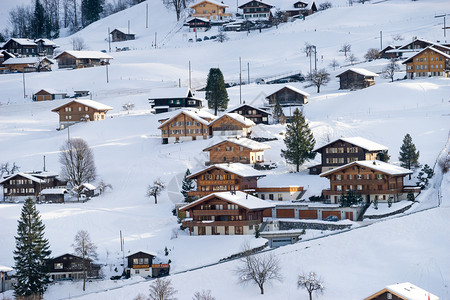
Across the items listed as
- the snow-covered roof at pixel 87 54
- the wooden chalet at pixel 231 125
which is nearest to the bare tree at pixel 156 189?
the wooden chalet at pixel 231 125

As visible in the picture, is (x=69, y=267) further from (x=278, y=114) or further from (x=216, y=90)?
(x=216, y=90)

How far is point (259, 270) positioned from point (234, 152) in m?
24.1

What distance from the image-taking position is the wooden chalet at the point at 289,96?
96250 millimetres

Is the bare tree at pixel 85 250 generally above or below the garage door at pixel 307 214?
below

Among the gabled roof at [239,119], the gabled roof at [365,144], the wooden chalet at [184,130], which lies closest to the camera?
the gabled roof at [365,144]

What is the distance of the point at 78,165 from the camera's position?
76.6 m

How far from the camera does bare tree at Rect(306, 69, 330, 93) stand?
10486cm

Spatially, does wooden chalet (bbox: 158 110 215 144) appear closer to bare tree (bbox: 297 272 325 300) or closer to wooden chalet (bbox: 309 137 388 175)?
wooden chalet (bbox: 309 137 388 175)

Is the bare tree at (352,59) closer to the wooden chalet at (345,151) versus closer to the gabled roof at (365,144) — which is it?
the gabled roof at (365,144)

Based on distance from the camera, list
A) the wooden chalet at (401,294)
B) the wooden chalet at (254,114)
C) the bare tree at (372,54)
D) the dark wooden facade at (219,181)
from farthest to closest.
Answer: the bare tree at (372,54)
the wooden chalet at (254,114)
the dark wooden facade at (219,181)
the wooden chalet at (401,294)

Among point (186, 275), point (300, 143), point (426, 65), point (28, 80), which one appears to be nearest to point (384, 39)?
point (426, 65)

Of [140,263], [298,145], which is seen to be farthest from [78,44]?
[140,263]

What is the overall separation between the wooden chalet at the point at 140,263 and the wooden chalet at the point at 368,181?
14.7m

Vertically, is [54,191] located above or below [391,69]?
below
